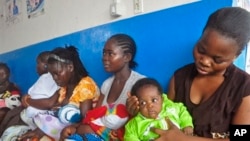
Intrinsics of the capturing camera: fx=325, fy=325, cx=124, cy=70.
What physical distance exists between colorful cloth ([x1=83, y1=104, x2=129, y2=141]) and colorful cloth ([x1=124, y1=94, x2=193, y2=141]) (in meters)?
0.15

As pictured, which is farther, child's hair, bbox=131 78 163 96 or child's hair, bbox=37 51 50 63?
child's hair, bbox=37 51 50 63

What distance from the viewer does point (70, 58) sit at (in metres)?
1.44

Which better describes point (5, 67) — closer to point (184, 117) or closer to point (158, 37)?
point (158, 37)

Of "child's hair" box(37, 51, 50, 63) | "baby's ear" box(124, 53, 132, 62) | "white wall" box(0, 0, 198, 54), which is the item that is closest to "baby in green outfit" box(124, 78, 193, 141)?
"baby's ear" box(124, 53, 132, 62)

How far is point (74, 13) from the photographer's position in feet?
4.91

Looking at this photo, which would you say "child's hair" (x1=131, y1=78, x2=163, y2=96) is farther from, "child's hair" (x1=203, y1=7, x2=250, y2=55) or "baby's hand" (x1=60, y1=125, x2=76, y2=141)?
"baby's hand" (x1=60, y1=125, x2=76, y2=141)

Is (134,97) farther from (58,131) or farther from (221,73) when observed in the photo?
(58,131)

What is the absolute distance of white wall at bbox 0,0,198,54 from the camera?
1280 mm

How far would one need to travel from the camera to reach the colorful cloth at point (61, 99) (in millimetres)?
1323

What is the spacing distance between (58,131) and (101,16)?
0.52 m

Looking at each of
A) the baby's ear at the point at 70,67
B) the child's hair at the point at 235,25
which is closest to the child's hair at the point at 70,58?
the baby's ear at the point at 70,67

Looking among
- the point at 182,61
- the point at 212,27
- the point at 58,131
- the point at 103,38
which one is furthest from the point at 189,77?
the point at 58,131

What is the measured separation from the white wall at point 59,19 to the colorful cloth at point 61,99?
0.26m

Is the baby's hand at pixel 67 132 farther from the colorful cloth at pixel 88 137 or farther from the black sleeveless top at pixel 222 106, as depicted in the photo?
the black sleeveless top at pixel 222 106
